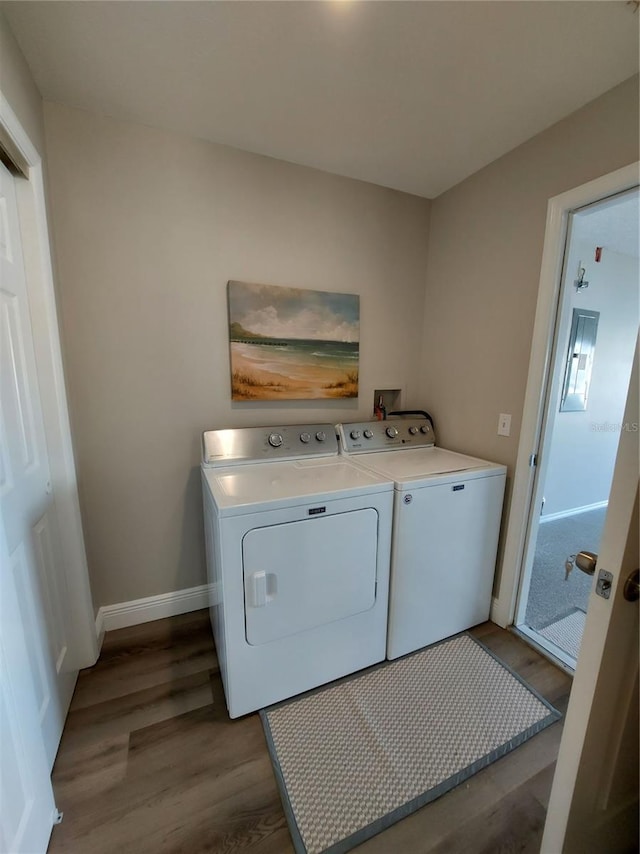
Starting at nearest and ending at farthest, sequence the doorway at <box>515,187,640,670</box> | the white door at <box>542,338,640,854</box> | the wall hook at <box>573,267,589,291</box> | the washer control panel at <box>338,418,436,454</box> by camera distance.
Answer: the white door at <box>542,338,640,854</box>, the washer control panel at <box>338,418,436,454</box>, the doorway at <box>515,187,640,670</box>, the wall hook at <box>573,267,589,291</box>

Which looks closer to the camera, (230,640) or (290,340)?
(230,640)

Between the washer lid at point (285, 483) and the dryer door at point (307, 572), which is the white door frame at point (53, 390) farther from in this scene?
the dryer door at point (307, 572)

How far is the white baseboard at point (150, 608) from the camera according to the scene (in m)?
1.82

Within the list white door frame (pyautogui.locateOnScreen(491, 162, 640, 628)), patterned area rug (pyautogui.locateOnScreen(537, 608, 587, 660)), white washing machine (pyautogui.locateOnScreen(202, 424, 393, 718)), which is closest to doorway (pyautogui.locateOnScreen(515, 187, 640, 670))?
patterned area rug (pyautogui.locateOnScreen(537, 608, 587, 660))

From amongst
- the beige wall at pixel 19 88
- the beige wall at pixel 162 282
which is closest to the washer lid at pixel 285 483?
the beige wall at pixel 162 282

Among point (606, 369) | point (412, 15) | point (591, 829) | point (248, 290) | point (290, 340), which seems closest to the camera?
point (591, 829)

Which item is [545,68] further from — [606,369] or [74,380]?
[606,369]

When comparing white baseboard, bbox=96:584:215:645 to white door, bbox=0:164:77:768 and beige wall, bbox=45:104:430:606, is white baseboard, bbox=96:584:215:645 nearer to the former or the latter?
beige wall, bbox=45:104:430:606

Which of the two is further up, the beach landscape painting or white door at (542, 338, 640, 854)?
the beach landscape painting

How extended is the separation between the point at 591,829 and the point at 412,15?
7.53 ft

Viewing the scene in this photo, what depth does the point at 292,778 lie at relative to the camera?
3.84 feet

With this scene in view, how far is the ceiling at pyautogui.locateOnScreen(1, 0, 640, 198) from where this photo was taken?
3.48ft

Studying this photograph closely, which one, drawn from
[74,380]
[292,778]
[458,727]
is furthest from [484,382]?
[74,380]

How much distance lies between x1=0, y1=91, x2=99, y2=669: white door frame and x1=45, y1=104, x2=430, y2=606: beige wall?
218 mm
